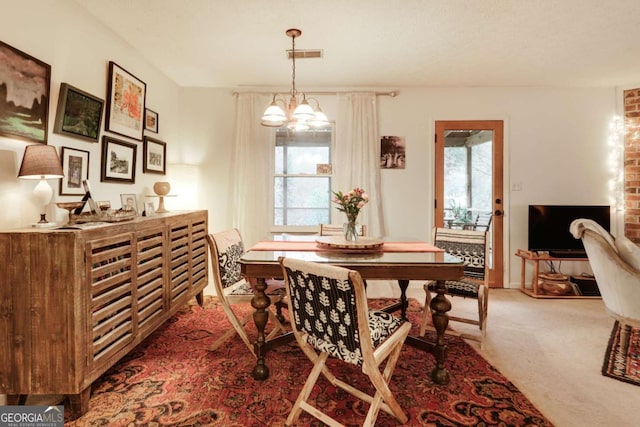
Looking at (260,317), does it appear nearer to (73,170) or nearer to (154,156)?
(73,170)

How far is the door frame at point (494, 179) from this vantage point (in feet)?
14.1

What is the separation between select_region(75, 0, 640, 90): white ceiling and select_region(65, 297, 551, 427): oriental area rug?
8.68 ft

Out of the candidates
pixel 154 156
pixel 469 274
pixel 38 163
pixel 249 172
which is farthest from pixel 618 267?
pixel 154 156

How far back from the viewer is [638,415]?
5.79ft

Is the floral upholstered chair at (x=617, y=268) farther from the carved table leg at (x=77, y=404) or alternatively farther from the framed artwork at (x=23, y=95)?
the framed artwork at (x=23, y=95)

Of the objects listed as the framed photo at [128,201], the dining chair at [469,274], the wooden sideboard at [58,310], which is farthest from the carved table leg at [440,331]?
the framed photo at [128,201]

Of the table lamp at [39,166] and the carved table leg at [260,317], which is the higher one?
the table lamp at [39,166]

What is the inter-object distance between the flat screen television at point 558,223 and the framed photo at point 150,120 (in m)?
4.66

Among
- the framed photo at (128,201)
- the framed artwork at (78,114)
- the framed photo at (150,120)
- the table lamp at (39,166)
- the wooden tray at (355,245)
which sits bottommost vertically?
the wooden tray at (355,245)

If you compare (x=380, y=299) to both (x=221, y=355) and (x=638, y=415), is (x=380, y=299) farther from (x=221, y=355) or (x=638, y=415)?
(x=638, y=415)

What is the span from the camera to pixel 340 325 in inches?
57.6

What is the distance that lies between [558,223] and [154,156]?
4.93 m

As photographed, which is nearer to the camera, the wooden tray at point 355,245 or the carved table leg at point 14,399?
the carved table leg at point 14,399

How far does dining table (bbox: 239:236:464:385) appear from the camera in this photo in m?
1.98
